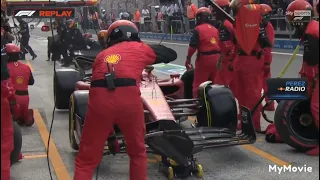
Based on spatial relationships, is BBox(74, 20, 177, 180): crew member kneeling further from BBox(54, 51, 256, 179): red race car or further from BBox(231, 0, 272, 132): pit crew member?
BBox(231, 0, 272, 132): pit crew member

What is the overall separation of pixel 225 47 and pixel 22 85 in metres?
3.28

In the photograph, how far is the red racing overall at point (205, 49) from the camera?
9.12 metres

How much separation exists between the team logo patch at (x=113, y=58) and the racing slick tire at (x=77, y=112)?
155cm

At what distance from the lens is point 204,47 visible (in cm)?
915

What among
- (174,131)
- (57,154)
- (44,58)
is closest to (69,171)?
(57,154)

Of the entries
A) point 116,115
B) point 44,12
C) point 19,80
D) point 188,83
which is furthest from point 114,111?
point 44,12

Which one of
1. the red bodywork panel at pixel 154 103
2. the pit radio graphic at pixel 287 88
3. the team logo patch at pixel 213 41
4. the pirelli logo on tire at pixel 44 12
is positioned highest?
the pit radio graphic at pixel 287 88

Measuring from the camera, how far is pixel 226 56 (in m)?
9.15

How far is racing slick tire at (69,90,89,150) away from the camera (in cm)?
632

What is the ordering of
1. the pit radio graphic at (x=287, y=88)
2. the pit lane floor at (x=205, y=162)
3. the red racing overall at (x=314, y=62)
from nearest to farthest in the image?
1. the red racing overall at (x=314, y=62)
2. the pit radio graphic at (x=287, y=88)
3. the pit lane floor at (x=205, y=162)

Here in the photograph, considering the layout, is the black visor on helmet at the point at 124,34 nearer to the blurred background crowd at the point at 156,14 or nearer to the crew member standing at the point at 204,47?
the crew member standing at the point at 204,47

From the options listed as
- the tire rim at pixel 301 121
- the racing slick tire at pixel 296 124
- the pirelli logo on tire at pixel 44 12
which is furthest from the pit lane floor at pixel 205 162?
the pirelli logo on tire at pixel 44 12

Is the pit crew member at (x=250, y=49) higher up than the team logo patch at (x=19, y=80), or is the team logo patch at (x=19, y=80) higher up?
the pit crew member at (x=250, y=49)

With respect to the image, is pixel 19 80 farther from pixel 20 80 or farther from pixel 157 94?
pixel 157 94
